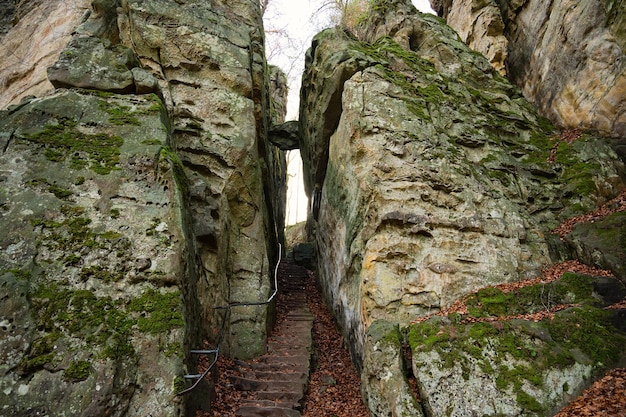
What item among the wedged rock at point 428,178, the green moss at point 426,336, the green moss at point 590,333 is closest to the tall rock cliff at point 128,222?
the wedged rock at point 428,178

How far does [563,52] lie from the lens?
1218 cm

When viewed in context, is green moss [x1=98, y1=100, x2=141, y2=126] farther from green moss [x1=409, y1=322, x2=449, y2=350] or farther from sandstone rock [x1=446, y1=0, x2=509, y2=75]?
sandstone rock [x1=446, y1=0, x2=509, y2=75]

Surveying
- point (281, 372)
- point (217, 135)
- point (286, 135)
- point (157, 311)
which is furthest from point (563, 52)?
point (157, 311)

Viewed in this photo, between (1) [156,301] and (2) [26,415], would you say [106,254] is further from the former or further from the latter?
(2) [26,415]

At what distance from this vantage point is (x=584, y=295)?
270 inches

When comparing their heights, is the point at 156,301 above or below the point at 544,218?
below

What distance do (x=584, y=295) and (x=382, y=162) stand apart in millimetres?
5279

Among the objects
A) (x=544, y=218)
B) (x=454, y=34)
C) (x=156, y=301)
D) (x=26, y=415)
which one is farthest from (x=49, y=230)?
(x=454, y=34)

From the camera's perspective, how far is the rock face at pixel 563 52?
10.4 meters

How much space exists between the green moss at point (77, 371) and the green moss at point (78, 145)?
3.59m

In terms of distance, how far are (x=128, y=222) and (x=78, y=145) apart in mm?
2145

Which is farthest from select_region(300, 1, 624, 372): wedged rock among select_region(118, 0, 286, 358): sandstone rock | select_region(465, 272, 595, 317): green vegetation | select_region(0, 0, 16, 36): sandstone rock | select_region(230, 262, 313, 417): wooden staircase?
select_region(0, 0, 16, 36): sandstone rock

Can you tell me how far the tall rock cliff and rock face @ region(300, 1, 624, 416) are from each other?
3.03 metres

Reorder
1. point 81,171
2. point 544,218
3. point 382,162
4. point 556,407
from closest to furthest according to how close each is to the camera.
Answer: point 556,407 → point 81,171 → point 382,162 → point 544,218
